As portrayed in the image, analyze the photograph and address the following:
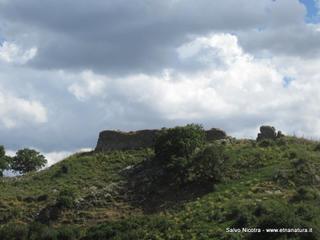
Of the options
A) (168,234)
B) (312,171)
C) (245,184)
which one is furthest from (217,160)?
(168,234)

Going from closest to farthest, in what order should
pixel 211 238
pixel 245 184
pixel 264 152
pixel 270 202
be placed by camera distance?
pixel 211 238
pixel 270 202
pixel 245 184
pixel 264 152

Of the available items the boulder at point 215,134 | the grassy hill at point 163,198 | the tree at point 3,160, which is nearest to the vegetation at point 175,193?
the grassy hill at point 163,198

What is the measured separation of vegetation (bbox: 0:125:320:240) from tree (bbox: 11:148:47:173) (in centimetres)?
1472

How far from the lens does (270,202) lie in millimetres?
46375

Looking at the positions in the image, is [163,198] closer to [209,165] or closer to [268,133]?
[209,165]

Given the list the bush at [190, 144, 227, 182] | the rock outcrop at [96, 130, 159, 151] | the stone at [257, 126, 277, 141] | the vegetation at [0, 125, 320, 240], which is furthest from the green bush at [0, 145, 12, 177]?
the stone at [257, 126, 277, 141]

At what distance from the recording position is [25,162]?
8288cm

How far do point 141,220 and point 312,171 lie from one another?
1423 centimetres

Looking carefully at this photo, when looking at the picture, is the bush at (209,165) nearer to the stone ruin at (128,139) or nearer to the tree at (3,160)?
the stone ruin at (128,139)

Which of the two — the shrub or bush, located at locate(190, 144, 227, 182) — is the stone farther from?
the shrub

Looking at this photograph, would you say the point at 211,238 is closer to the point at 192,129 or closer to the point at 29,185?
the point at 192,129

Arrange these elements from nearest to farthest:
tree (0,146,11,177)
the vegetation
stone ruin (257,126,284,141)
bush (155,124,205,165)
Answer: the vegetation < bush (155,124,205,165) < stone ruin (257,126,284,141) < tree (0,146,11,177)

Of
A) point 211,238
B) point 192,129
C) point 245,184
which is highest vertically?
point 192,129

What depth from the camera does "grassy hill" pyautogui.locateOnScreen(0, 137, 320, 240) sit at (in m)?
43.8
